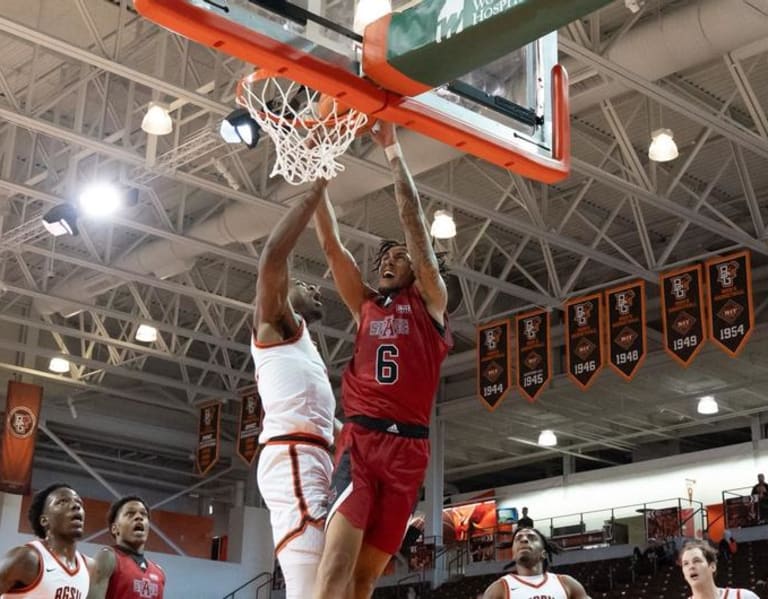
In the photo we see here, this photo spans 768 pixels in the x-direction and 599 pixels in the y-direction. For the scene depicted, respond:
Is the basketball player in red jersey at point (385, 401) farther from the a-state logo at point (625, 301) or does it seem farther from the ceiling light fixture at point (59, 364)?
the ceiling light fixture at point (59, 364)

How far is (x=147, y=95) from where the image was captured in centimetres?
1688

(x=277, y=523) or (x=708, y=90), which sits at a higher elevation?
(x=708, y=90)

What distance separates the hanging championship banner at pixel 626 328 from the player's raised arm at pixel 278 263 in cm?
1339

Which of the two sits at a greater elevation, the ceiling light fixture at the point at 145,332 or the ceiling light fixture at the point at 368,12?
the ceiling light fixture at the point at 145,332

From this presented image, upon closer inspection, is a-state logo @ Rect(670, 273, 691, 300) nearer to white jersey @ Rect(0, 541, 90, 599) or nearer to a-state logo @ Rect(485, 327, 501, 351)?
a-state logo @ Rect(485, 327, 501, 351)

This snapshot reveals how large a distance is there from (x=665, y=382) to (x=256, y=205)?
10680 millimetres

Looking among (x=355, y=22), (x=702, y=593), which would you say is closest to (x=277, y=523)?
(x=355, y=22)

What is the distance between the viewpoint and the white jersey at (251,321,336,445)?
461 cm

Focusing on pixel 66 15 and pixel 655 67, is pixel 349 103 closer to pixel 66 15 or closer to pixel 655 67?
pixel 655 67

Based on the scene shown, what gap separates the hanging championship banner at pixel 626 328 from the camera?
17562 millimetres

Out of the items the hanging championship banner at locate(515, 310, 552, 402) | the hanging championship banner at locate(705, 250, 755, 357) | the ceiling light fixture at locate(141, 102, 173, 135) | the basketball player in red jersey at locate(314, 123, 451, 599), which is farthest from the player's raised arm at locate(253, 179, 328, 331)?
the hanging championship banner at locate(515, 310, 552, 402)

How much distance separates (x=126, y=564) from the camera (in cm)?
619

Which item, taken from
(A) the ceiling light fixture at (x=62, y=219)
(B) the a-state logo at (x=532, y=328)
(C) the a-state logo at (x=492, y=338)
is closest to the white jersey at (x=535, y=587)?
(A) the ceiling light fixture at (x=62, y=219)

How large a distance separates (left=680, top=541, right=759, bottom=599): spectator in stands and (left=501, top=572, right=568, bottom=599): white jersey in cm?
85
